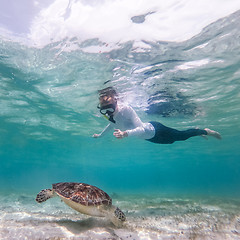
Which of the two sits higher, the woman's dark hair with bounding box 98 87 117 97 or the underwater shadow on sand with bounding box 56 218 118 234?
the woman's dark hair with bounding box 98 87 117 97

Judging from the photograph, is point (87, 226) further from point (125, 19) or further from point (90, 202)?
point (125, 19)

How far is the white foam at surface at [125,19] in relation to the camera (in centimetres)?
693

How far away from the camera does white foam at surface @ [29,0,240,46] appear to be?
6.93 m

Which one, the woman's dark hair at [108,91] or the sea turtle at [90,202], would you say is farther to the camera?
the woman's dark hair at [108,91]

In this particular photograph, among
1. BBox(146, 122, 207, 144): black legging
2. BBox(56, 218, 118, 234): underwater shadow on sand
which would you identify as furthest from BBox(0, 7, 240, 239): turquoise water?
BBox(146, 122, 207, 144): black legging

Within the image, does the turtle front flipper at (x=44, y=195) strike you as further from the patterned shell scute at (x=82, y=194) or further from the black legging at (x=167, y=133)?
the black legging at (x=167, y=133)

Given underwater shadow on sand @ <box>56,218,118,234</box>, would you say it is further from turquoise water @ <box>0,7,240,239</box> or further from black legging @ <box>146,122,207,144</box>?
black legging @ <box>146,122,207,144</box>

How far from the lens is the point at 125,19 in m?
7.67

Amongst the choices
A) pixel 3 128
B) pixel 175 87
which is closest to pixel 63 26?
pixel 175 87

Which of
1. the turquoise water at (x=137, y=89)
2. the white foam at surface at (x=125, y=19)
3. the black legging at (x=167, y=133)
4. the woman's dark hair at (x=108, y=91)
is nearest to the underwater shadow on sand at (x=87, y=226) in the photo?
the turquoise water at (x=137, y=89)

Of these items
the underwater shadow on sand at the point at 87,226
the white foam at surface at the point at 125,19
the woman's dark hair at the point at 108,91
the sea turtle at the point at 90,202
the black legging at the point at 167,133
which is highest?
the white foam at surface at the point at 125,19

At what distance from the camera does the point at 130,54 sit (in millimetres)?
9703

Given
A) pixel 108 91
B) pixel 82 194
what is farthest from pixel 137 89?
pixel 82 194

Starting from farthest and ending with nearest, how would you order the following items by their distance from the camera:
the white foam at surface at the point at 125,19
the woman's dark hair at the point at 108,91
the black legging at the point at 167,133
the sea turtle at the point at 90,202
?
1. the woman's dark hair at the point at 108,91
2. the black legging at the point at 167,133
3. the white foam at surface at the point at 125,19
4. the sea turtle at the point at 90,202
